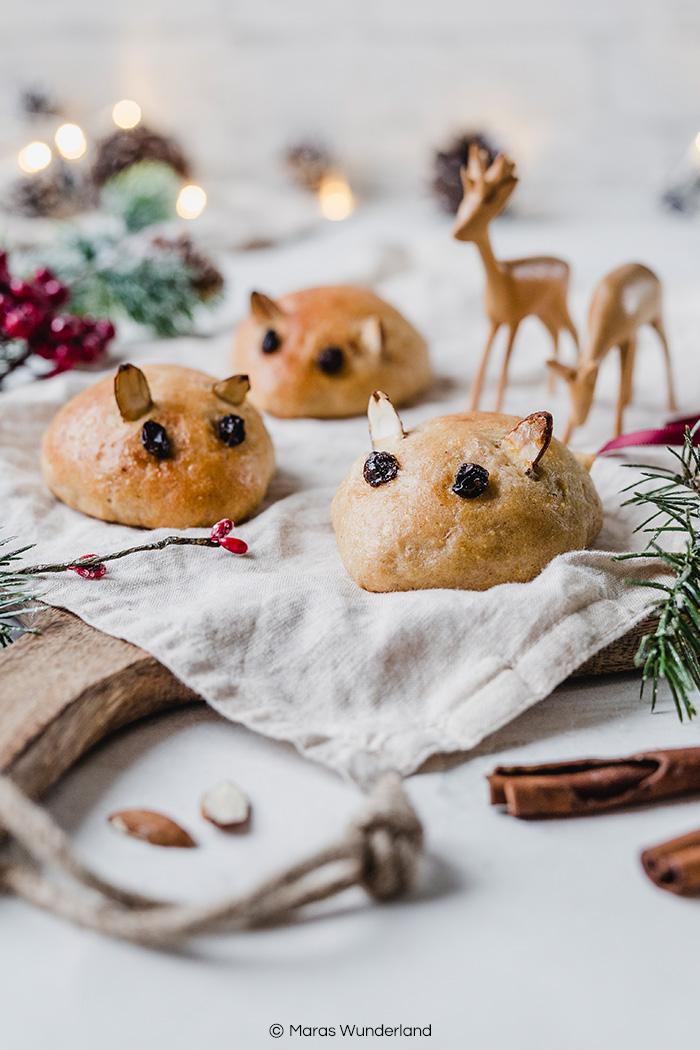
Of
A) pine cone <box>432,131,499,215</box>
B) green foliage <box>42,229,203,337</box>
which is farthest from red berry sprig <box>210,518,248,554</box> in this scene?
pine cone <box>432,131,499,215</box>

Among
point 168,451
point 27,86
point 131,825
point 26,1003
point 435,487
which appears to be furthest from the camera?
point 27,86

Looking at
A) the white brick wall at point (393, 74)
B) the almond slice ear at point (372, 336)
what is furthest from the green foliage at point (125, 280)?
the white brick wall at point (393, 74)

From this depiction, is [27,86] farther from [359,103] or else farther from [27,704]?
[27,704]

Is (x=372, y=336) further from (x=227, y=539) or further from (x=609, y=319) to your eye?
(x=227, y=539)

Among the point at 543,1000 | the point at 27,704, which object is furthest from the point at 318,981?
the point at 27,704

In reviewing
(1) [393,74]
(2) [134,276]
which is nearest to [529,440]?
(2) [134,276]
